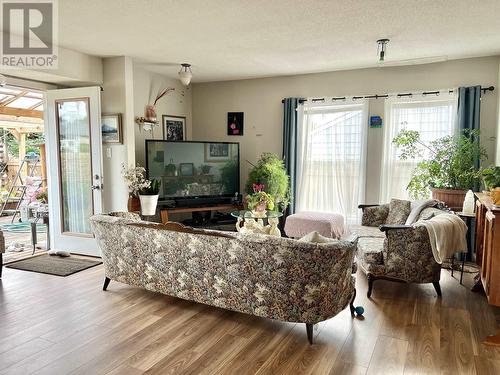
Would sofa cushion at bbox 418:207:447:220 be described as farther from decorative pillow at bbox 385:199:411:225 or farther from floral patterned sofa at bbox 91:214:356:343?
floral patterned sofa at bbox 91:214:356:343

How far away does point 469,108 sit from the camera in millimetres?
4500

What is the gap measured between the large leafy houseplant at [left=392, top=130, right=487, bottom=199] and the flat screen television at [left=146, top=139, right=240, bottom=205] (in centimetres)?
246

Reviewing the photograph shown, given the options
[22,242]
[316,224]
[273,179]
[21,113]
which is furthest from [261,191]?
[21,113]

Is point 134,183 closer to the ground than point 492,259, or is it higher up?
higher up

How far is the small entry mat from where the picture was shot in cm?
409

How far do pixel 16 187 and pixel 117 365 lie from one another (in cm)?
690

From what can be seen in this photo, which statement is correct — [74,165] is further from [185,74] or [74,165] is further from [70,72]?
[185,74]

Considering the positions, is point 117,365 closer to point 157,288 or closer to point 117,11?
point 157,288

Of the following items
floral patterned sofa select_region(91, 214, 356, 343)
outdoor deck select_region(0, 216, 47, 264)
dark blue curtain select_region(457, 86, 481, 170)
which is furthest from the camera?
outdoor deck select_region(0, 216, 47, 264)

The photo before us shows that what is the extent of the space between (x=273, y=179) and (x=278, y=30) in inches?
89.6

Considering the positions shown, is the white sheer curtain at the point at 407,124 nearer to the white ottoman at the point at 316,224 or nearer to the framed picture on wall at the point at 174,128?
the white ottoman at the point at 316,224

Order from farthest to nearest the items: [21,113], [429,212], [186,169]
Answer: [21,113] → [186,169] → [429,212]

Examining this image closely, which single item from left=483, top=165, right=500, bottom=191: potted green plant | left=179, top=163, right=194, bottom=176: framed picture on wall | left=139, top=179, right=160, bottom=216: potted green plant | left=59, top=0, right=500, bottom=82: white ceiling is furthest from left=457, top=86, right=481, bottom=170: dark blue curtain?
left=139, top=179, right=160, bottom=216: potted green plant

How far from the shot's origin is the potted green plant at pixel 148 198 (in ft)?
14.9
